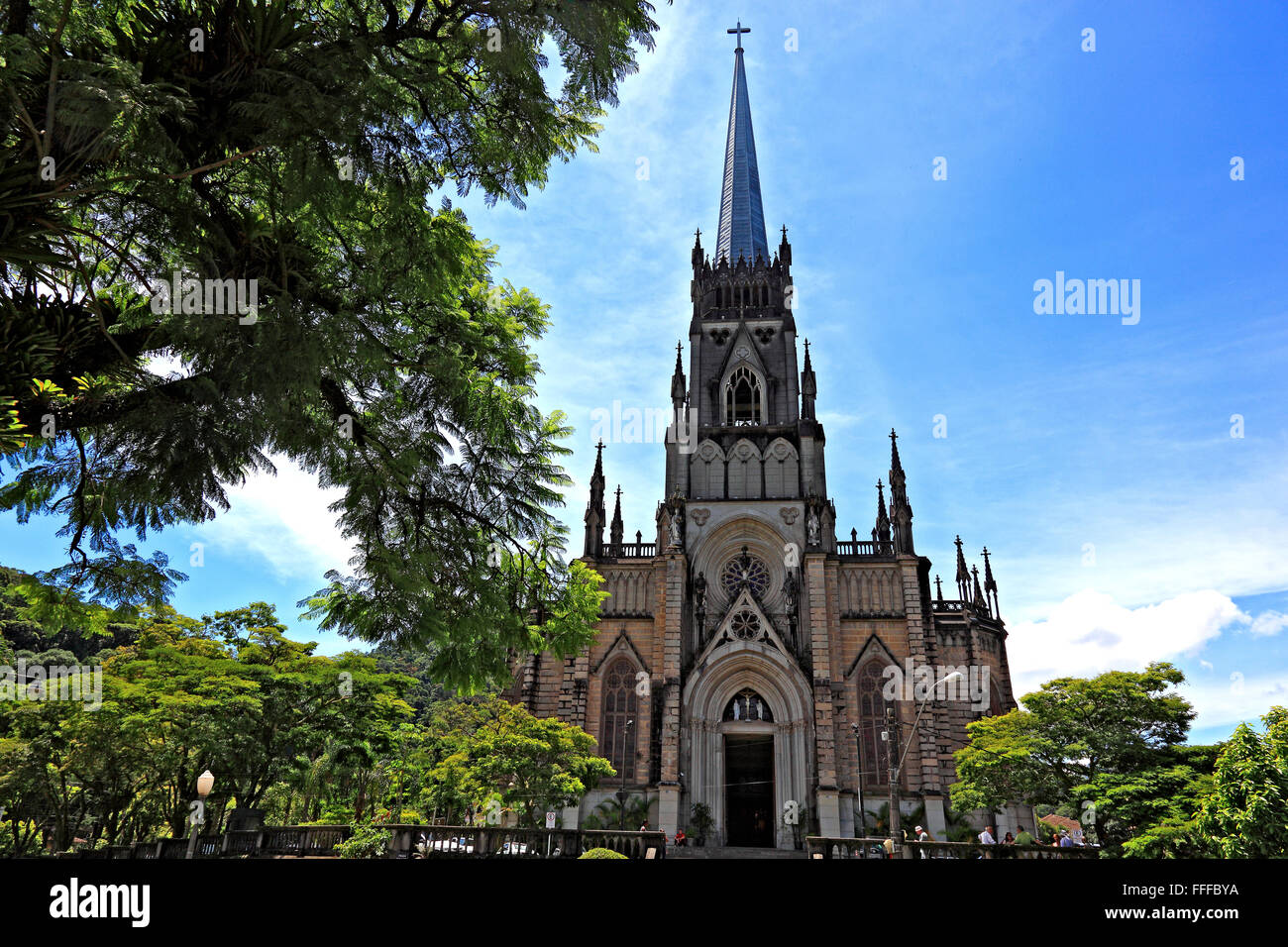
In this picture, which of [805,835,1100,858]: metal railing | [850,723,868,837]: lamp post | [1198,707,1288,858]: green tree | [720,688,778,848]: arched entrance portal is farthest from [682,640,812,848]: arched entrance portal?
[1198,707,1288,858]: green tree

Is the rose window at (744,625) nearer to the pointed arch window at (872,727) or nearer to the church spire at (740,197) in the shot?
the pointed arch window at (872,727)

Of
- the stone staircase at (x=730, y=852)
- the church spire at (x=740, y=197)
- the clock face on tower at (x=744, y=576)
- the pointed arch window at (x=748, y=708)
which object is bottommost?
the stone staircase at (x=730, y=852)

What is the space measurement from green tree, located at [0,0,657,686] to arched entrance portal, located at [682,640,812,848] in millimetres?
24949

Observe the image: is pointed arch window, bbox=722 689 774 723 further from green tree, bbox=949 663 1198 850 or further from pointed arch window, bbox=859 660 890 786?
green tree, bbox=949 663 1198 850

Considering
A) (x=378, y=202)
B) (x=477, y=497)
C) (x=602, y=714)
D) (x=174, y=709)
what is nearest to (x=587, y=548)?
(x=602, y=714)

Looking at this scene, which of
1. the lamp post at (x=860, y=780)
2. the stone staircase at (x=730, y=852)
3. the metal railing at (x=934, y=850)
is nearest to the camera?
the metal railing at (x=934, y=850)

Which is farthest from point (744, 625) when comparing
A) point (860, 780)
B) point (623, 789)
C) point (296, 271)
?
point (296, 271)

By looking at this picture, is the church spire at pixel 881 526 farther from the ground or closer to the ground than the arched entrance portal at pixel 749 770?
farther from the ground

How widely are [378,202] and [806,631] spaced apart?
30166mm

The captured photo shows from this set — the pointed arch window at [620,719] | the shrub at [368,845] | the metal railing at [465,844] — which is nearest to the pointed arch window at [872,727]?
the pointed arch window at [620,719]

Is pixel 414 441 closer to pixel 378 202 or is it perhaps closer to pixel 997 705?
pixel 378 202

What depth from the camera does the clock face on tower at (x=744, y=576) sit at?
116 ft

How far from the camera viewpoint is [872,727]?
105 ft

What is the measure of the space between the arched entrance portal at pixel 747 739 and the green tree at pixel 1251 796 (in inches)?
686
